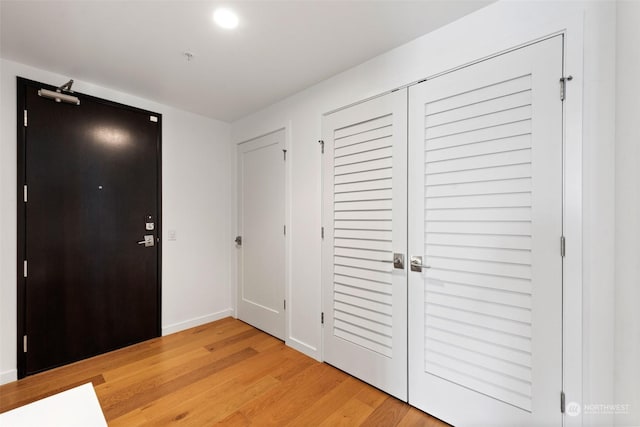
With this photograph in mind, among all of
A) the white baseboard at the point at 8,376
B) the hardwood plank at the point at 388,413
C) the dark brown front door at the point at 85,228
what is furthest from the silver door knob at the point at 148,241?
the hardwood plank at the point at 388,413

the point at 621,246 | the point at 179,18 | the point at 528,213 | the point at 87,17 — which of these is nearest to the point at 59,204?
the point at 87,17

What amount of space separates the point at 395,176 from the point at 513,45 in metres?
0.92

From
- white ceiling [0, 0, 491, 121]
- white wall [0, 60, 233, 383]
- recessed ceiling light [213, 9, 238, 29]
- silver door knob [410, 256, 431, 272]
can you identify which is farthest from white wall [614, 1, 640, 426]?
white wall [0, 60, 233, 383]

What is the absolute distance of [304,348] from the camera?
2.51 meters

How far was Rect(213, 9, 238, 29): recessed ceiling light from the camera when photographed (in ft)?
5.17

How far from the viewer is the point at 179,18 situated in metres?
1.62

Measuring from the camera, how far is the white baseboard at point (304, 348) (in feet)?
7.88

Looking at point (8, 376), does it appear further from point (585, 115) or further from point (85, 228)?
point (585, 115)

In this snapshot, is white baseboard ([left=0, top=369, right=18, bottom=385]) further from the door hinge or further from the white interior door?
the door hinge

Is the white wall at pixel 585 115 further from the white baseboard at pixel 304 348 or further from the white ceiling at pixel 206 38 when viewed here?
the white baseboard at pixel 304 348

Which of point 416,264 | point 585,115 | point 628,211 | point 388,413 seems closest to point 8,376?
point 388,413

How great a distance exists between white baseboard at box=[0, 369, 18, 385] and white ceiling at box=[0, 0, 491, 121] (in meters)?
2.38

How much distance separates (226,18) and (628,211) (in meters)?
2.19

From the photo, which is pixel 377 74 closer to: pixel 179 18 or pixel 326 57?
pixel 326 57
